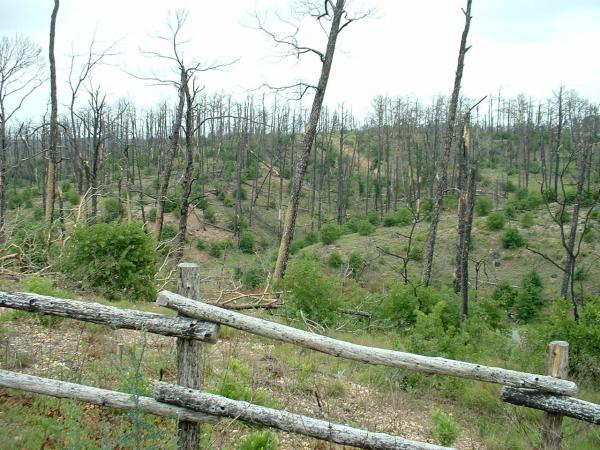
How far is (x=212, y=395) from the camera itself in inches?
155

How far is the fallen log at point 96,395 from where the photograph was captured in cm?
390

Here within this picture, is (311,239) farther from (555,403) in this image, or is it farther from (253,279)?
(555,403)

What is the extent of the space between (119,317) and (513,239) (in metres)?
27.2

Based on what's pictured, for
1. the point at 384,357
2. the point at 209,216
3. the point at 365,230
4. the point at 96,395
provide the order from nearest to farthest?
the point at 96,395 → the point at 384,357 → the point at 365,230 → the point at 209,216

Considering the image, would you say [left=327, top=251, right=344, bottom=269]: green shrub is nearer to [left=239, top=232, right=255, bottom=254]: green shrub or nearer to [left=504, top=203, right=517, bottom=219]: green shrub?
[left=239, top=232, right=255, bottom=254]: green shrub

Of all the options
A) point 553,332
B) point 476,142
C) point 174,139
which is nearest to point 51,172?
point 174,139

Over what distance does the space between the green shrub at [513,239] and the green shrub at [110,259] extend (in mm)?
22378

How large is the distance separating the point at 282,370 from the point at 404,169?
51.2 meters

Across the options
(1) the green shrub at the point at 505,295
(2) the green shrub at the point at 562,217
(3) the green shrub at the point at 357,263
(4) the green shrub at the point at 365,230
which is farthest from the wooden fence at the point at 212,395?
(4) the green shrub at the point at 365,230

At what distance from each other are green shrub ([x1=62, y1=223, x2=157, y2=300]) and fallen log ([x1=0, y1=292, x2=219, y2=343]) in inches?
235

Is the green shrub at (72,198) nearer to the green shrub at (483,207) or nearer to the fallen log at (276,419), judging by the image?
the green shrub at (483,207)

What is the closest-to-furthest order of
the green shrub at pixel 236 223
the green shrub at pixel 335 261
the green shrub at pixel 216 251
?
the green shrub at pixel 335 261, the green shrub at pixel 216 251, the green shrub at pixel 236 223

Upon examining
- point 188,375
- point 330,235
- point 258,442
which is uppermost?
point 188,375

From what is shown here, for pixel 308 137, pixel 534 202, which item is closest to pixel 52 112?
pixel 308 137
